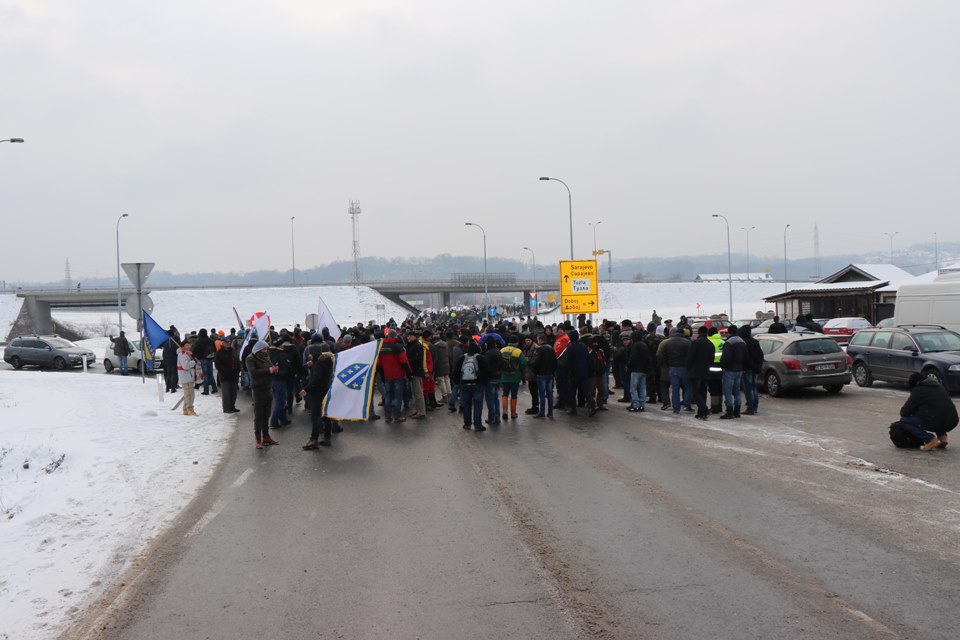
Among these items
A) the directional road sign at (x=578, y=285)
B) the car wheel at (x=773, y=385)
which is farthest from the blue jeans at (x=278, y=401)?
the directional road sign at (x=578, y=285)

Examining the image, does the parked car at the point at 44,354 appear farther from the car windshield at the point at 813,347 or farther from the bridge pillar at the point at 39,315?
the bridge pillar at the point at 39,315

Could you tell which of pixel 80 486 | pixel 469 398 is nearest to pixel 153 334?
pixel 469 398

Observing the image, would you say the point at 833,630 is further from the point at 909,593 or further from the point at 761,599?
the point at 909,593

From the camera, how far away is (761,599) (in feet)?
17.4

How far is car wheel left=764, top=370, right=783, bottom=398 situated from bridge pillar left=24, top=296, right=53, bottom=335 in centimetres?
7434

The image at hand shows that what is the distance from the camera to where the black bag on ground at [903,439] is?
1065 cm

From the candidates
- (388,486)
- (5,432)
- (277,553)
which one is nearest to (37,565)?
(277,553)

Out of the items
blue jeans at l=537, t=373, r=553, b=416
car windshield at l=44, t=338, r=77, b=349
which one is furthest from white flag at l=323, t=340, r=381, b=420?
car windshield at l=44, t=338, r=77, b=349

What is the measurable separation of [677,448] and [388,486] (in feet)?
15.4

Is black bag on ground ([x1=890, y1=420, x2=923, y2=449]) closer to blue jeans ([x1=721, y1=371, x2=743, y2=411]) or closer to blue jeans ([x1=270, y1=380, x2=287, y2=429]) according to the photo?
blue jeans ([x1=721, y1=371, x2=743, y2=411])

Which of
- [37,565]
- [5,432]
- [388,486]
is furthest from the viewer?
[5,432]

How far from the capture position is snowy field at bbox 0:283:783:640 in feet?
20.0

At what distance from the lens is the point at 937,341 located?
17656 millimetres

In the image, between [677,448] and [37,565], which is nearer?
[37,565]
